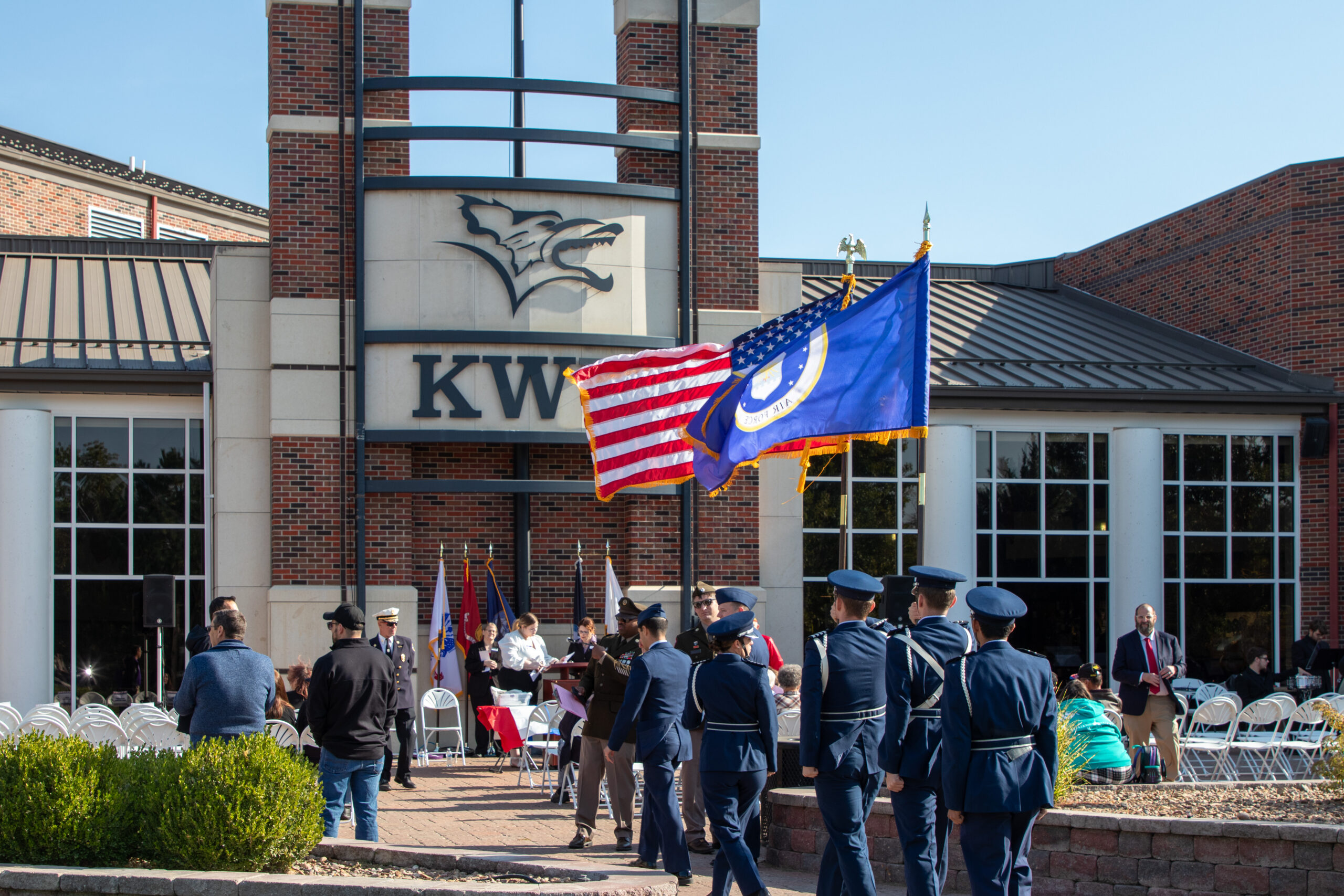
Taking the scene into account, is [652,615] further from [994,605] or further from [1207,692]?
[1207,692]

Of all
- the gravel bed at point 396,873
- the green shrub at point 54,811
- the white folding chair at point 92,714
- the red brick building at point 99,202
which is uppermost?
the red brick building at point 99,202

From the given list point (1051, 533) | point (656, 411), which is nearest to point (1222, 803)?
point (656, 411)

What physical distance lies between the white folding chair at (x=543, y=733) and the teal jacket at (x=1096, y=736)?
4956 mm

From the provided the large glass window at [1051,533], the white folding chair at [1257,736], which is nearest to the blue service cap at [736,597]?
the white folding chair at [1257,736]

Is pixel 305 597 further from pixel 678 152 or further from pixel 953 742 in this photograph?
pixel 953 742

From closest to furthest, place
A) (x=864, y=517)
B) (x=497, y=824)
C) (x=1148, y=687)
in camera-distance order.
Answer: (x=497, y=824), (x=1148, y=687), (x=864, y=517)

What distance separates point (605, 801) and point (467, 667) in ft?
12.8

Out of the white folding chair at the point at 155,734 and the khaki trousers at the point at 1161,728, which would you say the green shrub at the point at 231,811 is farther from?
the khaki trousers at the point at 1161,728

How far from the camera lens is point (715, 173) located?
17.5 m

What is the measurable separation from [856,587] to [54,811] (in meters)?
4.26

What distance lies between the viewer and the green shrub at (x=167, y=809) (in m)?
6.80

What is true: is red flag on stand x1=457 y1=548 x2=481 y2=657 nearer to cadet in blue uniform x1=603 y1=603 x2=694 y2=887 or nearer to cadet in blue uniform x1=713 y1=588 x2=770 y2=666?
cadet in blue uniform x1=603 y1=603 x2=694 y2=887

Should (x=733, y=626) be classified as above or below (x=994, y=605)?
below

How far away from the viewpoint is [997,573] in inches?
775
